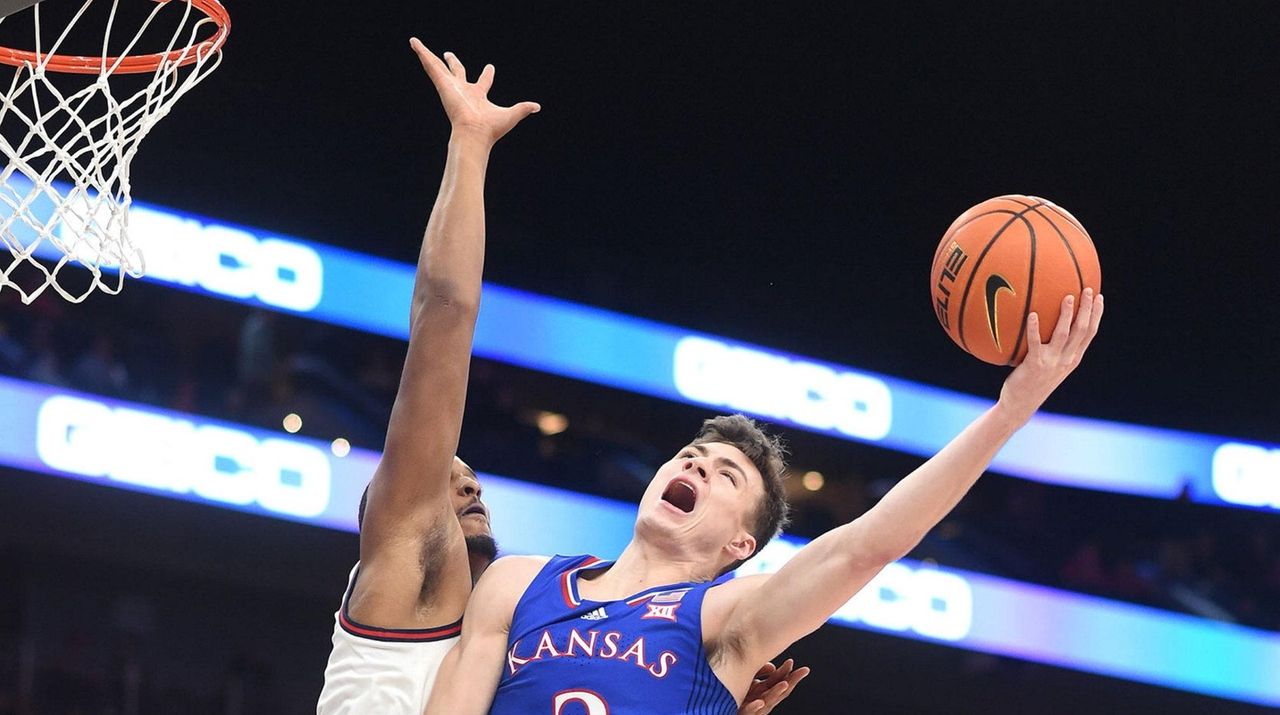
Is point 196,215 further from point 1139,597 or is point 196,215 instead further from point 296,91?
point 1139,597

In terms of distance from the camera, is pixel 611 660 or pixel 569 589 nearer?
pixel 611 660

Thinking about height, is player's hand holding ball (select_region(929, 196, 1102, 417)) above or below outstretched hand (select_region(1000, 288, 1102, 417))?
above

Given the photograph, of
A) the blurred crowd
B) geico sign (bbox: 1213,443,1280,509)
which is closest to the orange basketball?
the blurred crowd

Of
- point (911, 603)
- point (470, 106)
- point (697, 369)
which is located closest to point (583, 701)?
point (470, 106)

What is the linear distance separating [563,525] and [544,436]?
0.72m

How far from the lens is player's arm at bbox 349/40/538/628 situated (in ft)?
9.04

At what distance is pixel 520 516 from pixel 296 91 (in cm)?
354

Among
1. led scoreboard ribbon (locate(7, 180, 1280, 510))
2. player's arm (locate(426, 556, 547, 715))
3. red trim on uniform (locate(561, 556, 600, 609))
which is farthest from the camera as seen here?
led scoreboard ribbon (locate(7, 180, 1280, 510))

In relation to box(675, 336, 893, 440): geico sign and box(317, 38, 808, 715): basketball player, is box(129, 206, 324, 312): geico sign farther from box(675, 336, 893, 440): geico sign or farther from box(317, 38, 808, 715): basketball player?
box(317, 38, 808, 715): basketball player

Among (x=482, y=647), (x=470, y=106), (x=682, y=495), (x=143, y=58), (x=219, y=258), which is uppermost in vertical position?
(x=219, y=258)

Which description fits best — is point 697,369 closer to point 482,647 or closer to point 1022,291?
point 482,647

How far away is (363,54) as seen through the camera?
10.2m

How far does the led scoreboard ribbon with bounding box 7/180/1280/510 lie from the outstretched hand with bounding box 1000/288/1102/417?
265 inches

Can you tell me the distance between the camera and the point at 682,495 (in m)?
3.24
